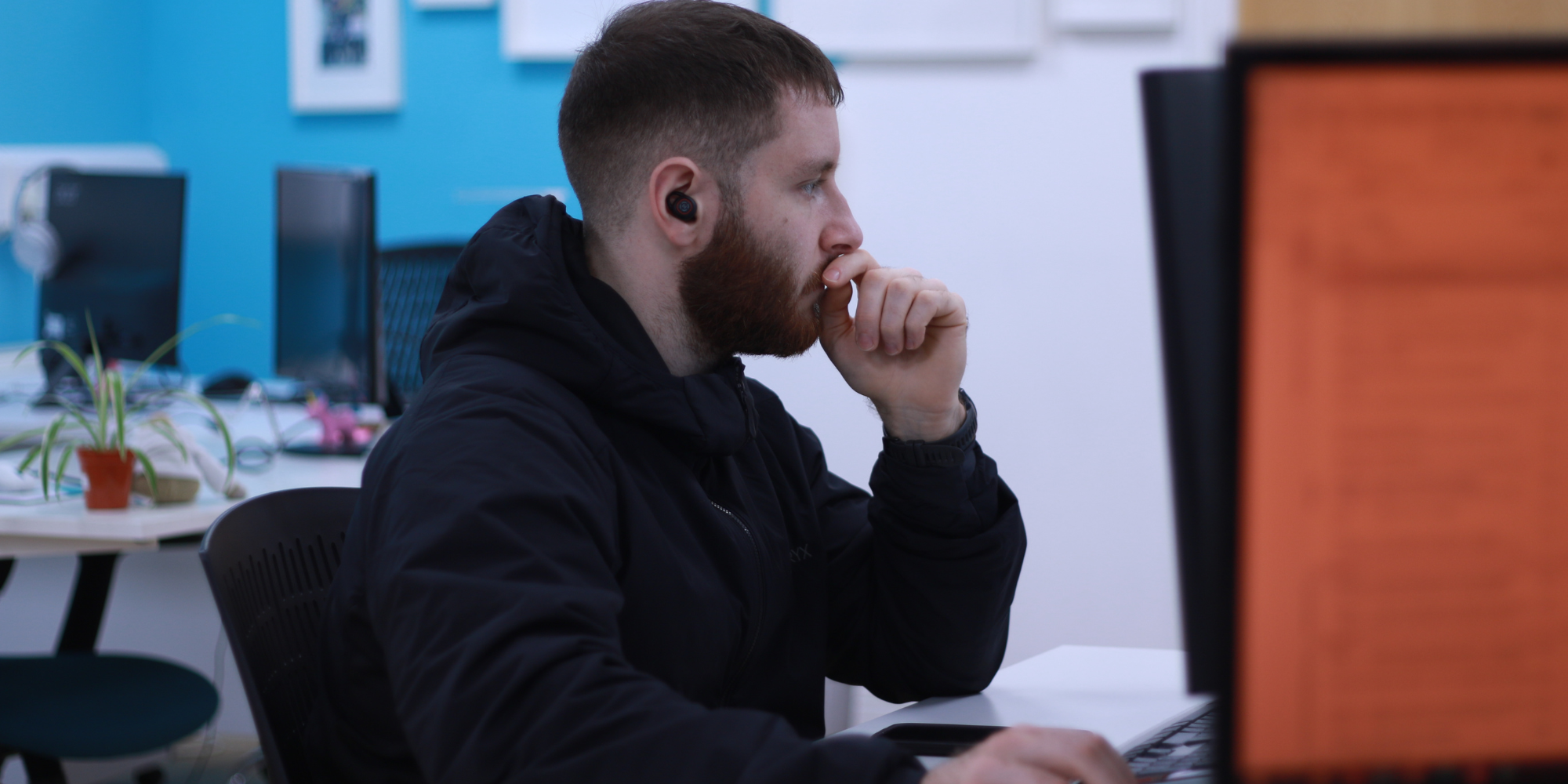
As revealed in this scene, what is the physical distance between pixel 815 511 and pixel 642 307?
0.90ft

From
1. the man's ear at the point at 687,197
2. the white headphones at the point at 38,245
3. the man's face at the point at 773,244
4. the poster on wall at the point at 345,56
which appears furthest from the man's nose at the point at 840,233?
the poster on wall at the point at 345,56

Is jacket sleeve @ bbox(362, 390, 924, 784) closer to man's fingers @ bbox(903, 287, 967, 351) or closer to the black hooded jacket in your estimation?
the black hooded jacket

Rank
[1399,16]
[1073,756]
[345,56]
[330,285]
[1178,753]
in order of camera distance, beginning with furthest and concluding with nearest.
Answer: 1. [345,56]
2. [330,285]
3. [1399,16]
4. [1178,753]
5. [1073,756]

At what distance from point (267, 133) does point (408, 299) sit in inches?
44.4

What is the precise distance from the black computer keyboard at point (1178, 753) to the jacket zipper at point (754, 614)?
32 cm

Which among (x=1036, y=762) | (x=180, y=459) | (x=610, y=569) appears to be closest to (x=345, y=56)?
(x=180, y=459)

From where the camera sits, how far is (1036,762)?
670 mm

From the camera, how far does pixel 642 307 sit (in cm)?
118

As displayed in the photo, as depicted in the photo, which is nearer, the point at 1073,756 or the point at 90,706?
the point at 1073,756

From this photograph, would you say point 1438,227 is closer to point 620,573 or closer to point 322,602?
point 620,573

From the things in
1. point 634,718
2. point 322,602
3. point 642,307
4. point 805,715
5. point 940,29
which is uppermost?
point 940,29

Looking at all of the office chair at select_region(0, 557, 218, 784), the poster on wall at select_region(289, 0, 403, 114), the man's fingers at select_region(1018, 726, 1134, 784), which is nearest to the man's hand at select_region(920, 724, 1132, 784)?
the man's fingers at select_region(1018, 726, 1134, 784)

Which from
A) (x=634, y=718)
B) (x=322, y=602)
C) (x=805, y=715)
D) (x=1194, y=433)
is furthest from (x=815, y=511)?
(x=1194, y=433)

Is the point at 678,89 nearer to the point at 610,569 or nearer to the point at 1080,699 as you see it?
the point at 610,569
